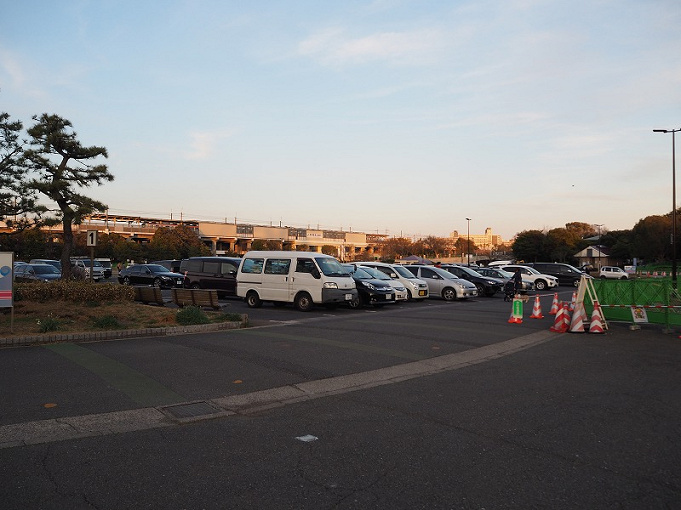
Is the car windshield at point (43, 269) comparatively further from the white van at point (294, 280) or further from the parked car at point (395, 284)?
the parked car at point (395, 284)

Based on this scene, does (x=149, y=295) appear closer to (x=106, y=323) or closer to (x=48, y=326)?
(x=106, y=323)

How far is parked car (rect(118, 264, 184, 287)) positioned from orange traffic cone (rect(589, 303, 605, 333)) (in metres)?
21.7

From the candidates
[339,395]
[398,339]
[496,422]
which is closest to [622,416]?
[496,422]

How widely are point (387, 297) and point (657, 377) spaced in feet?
40.8

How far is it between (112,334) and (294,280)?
8.01 meters

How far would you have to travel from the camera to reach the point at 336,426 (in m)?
6.07

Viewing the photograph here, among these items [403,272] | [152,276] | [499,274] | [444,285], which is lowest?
[444,285]

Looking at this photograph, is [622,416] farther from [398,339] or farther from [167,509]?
[398,339]

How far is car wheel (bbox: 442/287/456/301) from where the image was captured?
25594mm

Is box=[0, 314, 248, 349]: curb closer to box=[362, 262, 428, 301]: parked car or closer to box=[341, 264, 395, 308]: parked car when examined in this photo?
box=[341, 264, 395, 308]: parked car

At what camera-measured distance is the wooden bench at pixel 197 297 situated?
17.1 meters

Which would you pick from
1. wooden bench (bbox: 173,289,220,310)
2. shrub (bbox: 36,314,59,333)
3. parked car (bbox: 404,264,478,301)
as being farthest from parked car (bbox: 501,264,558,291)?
shrub (bbox: 36,314,59,333)

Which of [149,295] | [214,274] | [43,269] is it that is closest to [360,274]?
[214,274]

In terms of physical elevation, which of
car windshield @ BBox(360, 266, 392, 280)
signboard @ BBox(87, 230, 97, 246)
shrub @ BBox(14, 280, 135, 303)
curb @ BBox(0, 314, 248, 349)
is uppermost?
signboard @ BBox(87, 230, 97, 246)
